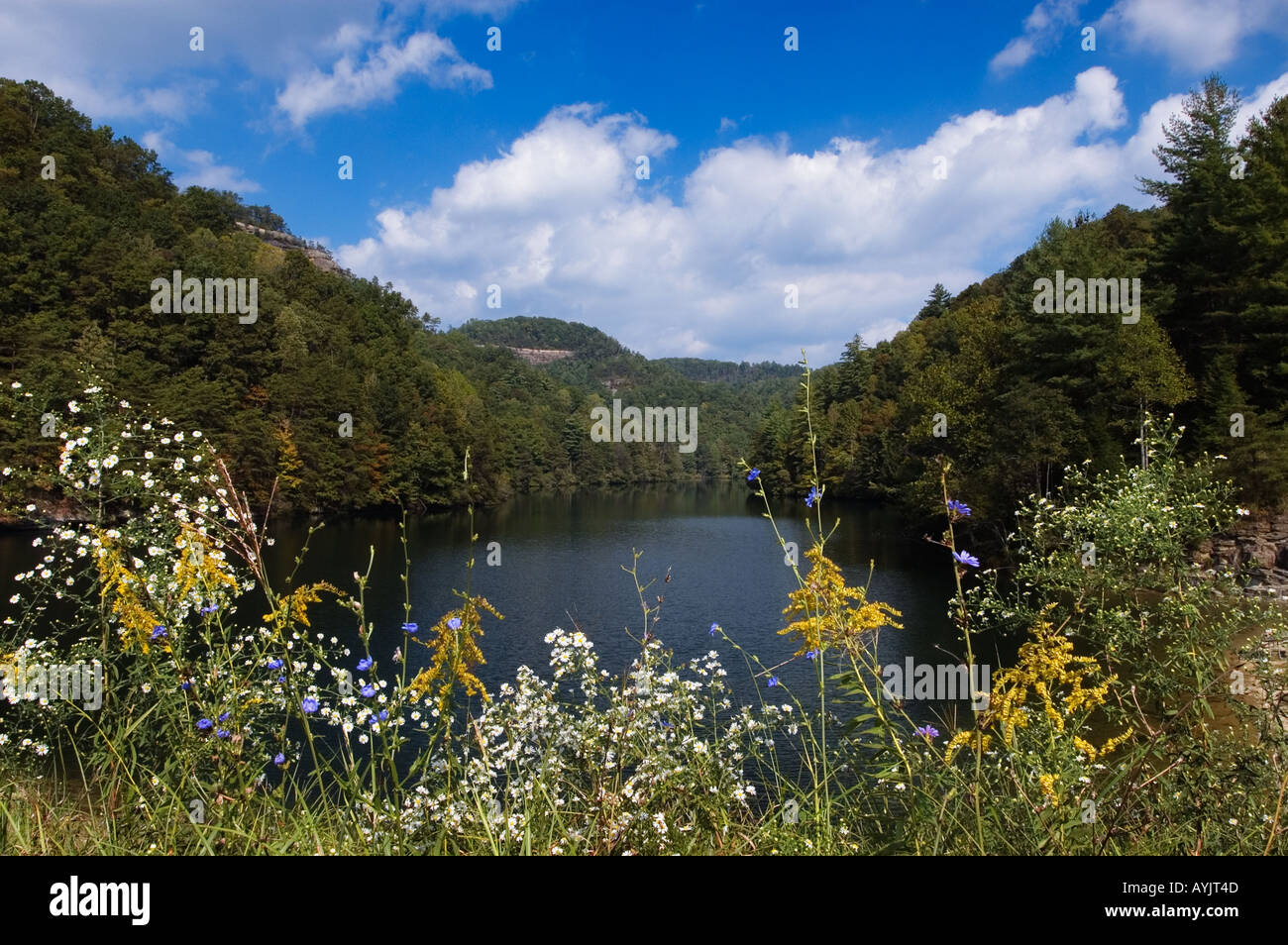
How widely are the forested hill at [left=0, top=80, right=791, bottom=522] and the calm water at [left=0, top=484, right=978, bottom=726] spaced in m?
3.61

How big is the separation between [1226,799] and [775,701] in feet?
30.5

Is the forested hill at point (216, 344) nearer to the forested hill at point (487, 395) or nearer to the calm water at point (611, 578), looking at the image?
the forested hill at point (487, 395)

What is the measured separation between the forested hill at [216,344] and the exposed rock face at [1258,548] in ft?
63.8

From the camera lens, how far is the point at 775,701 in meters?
11.6

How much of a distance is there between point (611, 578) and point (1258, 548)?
17831mm

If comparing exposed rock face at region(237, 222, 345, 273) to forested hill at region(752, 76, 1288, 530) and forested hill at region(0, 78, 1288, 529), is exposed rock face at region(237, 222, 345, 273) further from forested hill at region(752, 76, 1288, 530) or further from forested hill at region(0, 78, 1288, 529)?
forested hill at region(752, 76, 1288, 530)

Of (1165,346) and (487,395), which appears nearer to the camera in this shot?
(1165,346)

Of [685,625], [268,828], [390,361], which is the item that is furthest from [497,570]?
[390,361]

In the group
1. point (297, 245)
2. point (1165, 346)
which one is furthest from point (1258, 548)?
point (297, 245)

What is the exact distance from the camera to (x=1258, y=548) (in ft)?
63.6

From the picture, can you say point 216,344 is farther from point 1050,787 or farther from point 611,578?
point 1050,787

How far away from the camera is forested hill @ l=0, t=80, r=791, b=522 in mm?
35250

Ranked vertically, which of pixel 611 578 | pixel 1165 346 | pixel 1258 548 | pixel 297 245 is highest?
pixel 297 245
